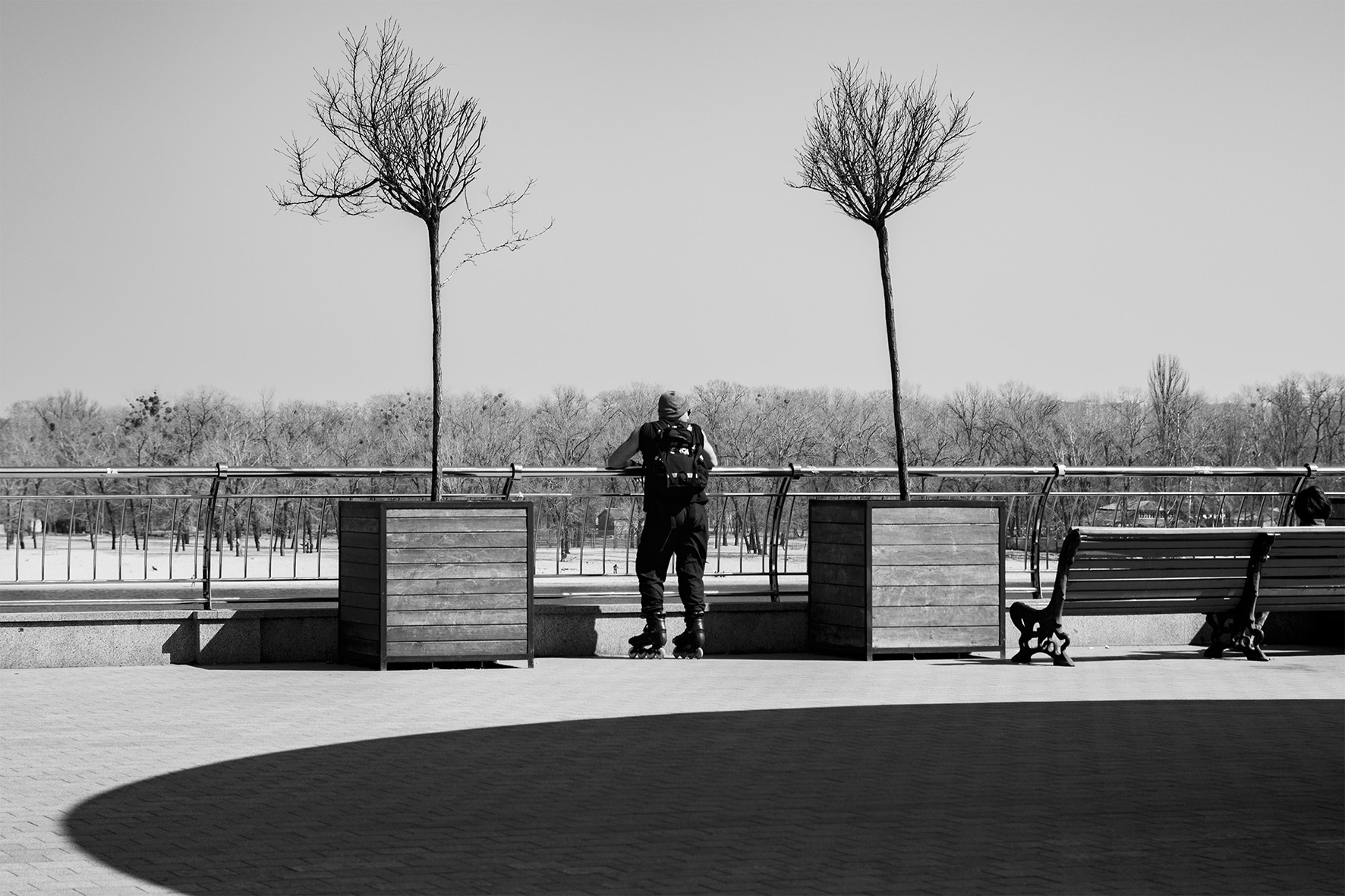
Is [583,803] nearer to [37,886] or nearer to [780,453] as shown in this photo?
[37,886]

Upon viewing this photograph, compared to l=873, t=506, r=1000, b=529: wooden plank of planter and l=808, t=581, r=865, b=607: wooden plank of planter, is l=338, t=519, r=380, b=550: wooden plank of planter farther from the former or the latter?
l=873, t=506, r=1000, b=529: wooden plank of planter

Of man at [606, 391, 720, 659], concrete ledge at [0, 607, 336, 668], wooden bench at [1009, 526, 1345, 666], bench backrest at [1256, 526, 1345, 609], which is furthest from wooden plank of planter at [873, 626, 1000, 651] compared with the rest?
concrete ledge at [0, 607, 336, 668]

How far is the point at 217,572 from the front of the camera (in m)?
13.3

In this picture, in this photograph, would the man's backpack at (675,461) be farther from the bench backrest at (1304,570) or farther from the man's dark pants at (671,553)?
the bench backrest at (1304,570)

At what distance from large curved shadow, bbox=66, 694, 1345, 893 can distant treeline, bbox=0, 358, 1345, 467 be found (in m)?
33.5

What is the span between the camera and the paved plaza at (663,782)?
551cm

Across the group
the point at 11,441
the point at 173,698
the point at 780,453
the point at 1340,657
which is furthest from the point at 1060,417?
the point at 173,698

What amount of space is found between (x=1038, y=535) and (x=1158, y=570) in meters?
1.62

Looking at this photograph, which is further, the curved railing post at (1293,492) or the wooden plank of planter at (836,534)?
the curved railing post at (1293,492)

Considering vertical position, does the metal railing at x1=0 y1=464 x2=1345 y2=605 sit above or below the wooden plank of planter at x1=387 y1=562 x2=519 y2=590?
above

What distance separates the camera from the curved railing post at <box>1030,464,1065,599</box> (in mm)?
13617

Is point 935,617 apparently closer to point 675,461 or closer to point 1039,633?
point 1039,633

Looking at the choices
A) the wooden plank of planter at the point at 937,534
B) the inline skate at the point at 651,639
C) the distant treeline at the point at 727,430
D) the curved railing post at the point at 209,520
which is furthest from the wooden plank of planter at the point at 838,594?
the distant treeline at the point at 727,430

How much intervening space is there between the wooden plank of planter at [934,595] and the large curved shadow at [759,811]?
3.12m
